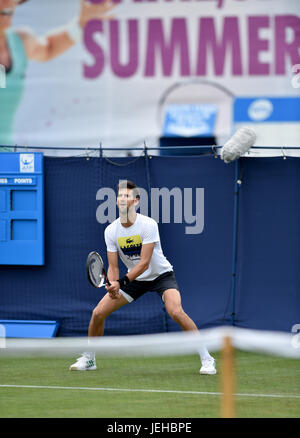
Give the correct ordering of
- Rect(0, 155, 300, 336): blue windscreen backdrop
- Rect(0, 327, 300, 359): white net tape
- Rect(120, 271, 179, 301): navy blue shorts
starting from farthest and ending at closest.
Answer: Rect(0, 155, 300, 336): blue windscreen backdrop, Rect(120, 271, 179, 301): navy blue shorts, Rect(0, 327, 300, 359): white net tape

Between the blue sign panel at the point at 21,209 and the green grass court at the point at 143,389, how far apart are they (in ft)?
6.03

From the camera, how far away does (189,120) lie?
1462 cm

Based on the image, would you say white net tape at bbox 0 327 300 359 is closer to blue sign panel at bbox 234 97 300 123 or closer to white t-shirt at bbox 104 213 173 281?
white t-shirt at bbox 104 213 173 281

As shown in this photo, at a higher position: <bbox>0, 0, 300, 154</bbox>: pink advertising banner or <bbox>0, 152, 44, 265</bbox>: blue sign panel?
<bbox>0, 0, 300, 154</bbox>: pink advertising banner

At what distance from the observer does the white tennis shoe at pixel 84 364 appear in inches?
359

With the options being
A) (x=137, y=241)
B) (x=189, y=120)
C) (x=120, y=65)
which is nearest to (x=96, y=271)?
(x=137, y=241)

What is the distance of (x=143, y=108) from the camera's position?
14820mm

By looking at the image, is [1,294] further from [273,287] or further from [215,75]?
[215,75]

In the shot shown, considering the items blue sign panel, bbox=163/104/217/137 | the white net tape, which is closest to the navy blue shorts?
the white net tape

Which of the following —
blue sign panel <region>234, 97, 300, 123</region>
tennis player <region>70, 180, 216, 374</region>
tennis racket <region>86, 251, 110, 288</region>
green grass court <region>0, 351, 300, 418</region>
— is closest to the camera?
green grass court <region>0, 351, 300, 418</region>

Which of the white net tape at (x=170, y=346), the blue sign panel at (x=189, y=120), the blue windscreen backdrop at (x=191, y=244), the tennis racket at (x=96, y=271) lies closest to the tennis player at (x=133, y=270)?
the tennis racket at (x=96, y=271)

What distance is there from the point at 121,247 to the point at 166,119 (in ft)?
19.1

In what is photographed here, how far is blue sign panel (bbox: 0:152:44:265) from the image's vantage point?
11.5 meters

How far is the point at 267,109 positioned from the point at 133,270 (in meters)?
6.15
